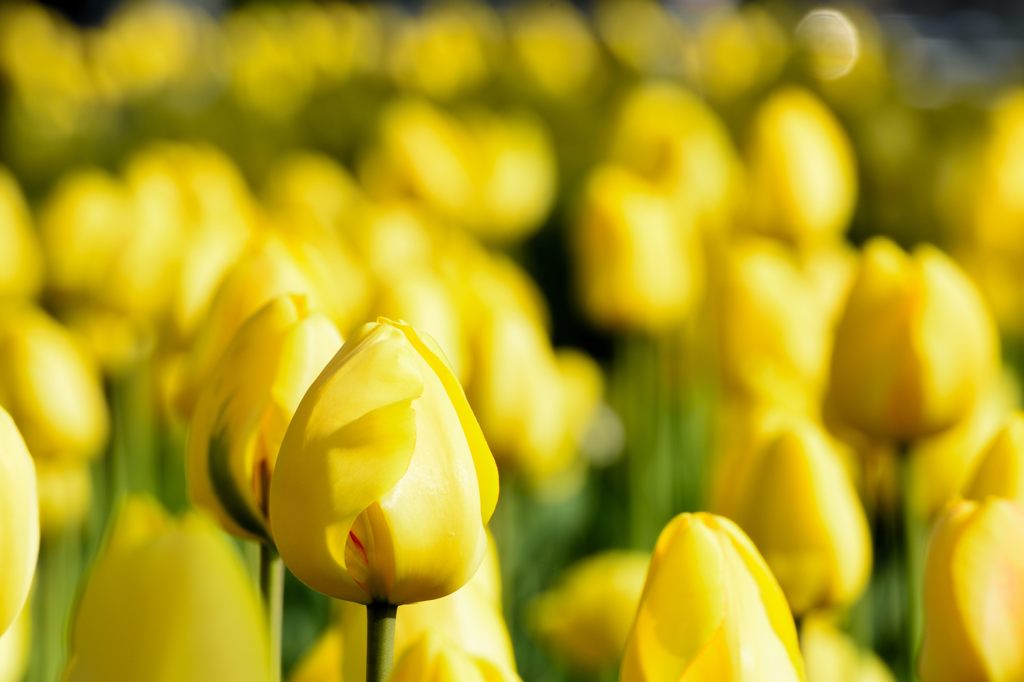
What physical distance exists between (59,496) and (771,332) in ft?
2.98

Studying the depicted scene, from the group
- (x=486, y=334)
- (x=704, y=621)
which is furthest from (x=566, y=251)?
(x=704, y=621)

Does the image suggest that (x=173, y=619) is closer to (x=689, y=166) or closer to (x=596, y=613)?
(x=596, y=613)

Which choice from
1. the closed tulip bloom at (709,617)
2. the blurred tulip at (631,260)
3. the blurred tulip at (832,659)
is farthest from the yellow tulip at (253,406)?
the blurred tulip at (631,260)

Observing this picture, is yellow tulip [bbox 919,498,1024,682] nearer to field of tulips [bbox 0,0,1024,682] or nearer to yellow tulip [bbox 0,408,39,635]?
field of tulips [bbox 0,0,1024,682]

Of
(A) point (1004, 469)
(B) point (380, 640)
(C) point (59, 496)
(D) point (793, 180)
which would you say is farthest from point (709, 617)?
(D) point (793, 180)

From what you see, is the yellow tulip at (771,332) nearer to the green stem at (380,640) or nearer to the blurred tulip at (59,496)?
the blurred tulip at (59,496)

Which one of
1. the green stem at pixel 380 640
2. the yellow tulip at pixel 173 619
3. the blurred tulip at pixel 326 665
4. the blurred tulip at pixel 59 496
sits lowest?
the blurred tulip at pixel 59 496

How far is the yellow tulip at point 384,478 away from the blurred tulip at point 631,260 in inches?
56.7

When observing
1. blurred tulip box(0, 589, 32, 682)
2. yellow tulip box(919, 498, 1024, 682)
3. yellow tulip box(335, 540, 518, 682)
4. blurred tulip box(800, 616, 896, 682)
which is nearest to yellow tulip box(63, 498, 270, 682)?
yellow tulip box(335, 540, 518, 682)

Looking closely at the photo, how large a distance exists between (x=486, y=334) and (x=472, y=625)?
0.79m

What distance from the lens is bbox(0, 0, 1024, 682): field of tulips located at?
2.54ft

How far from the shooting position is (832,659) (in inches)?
62.3

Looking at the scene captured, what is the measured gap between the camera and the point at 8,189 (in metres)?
2.29

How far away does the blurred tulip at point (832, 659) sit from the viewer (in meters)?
1.55
